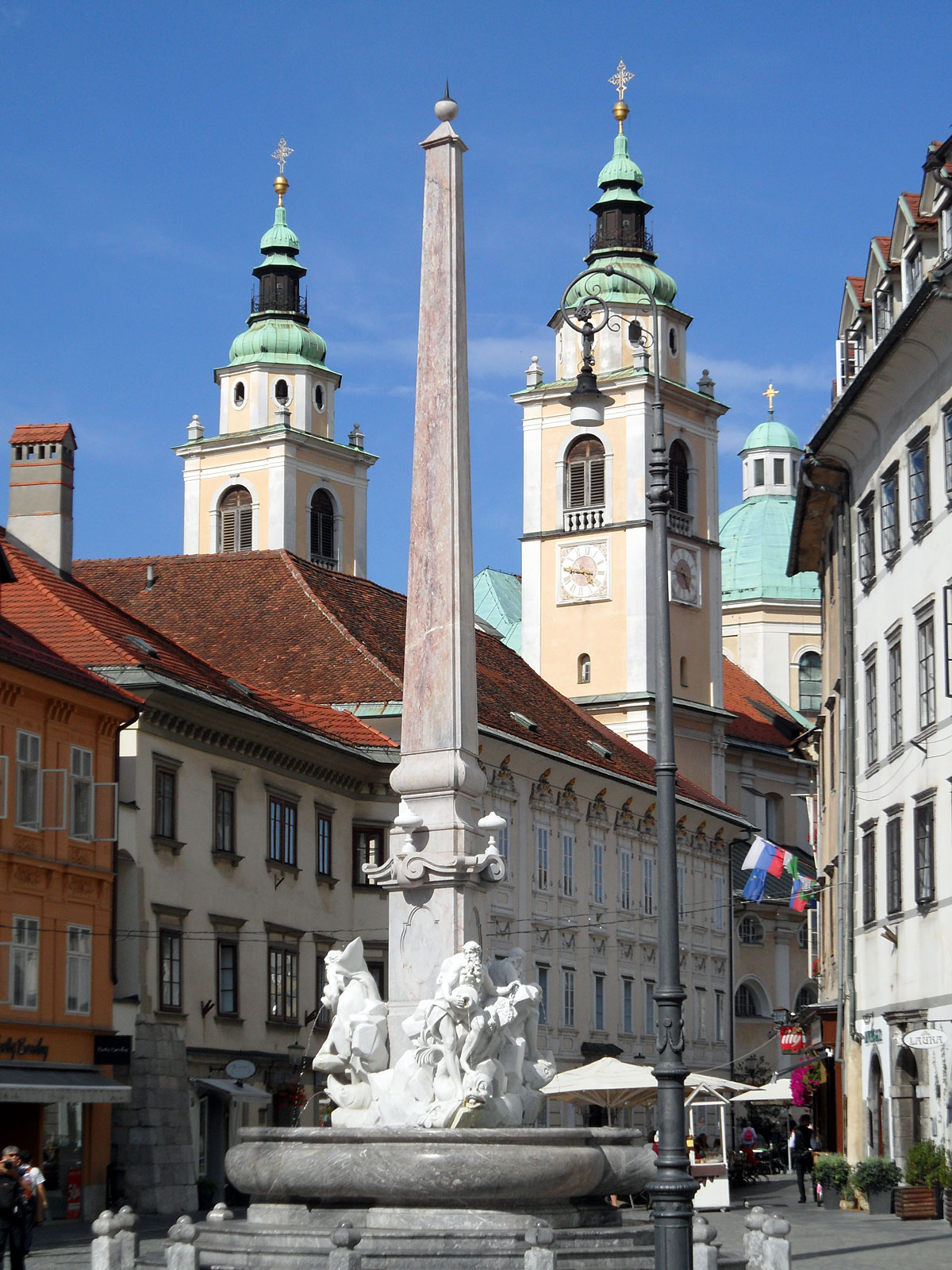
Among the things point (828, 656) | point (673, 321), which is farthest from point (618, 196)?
point (828, 656)

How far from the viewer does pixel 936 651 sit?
3141cm

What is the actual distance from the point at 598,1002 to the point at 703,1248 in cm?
3953

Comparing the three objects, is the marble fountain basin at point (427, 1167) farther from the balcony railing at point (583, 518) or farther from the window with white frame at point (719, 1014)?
the balcony railing at point (583, 518)

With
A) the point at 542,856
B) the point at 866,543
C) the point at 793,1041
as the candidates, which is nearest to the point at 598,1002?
the point at 542,856

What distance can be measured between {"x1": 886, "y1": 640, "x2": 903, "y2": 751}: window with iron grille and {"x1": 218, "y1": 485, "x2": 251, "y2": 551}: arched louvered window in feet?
211

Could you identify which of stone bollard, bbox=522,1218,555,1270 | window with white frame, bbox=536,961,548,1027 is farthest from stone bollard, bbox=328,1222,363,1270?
window with white frame, bbox=536,961,548,1027

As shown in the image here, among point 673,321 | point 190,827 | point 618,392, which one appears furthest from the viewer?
point 673,321

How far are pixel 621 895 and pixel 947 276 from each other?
30.5 metres

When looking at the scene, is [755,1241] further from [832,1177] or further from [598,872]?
[598,872]

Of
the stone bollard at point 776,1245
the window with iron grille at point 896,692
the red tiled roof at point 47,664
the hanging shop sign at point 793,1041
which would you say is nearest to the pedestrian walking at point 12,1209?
the stone bollard at point 776,1245

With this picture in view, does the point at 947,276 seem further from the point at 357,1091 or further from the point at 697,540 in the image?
the point at 697,540

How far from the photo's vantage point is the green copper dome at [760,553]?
10644 cm

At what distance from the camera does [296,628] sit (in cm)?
5112

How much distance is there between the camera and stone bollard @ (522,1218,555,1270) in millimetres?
14734
